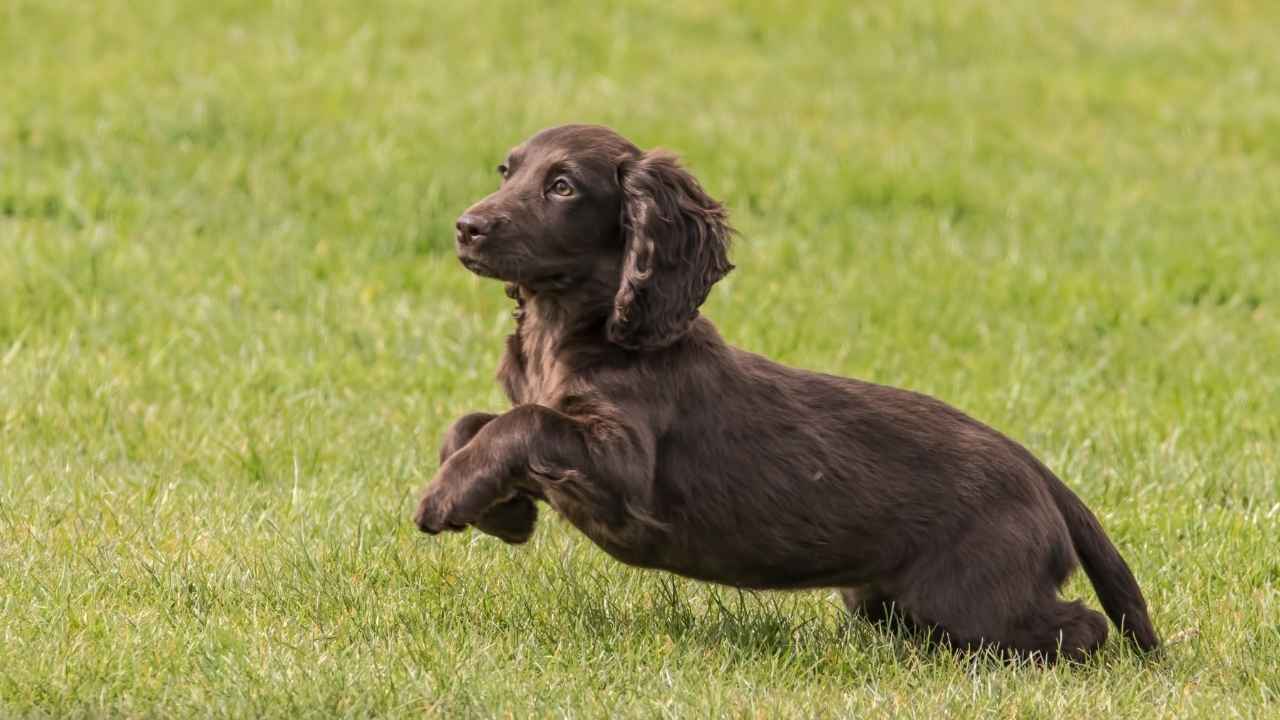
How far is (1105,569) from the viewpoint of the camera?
5004 millimetres

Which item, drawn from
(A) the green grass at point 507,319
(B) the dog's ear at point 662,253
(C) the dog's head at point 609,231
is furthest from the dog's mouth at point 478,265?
(A) the green grass at point 507,319

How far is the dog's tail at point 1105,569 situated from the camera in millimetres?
4934

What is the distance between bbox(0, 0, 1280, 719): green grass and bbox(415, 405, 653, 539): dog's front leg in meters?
0.37

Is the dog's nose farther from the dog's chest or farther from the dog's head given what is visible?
the dog's chest

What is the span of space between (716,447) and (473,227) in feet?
2.82

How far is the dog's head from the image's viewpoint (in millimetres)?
4637

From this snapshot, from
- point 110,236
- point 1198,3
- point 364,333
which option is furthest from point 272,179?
point 1198,3

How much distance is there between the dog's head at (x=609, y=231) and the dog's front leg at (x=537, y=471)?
13.7 inches

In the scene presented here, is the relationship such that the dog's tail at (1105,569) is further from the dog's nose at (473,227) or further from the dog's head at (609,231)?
the dog's nose at (473,227)

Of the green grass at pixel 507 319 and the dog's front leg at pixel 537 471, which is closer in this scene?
the dog's front leg at pixel 537 471

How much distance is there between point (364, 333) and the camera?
320 inches

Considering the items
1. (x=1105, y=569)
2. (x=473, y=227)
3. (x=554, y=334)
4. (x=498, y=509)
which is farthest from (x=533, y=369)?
(x=1105, y=569)

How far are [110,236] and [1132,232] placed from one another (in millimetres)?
5608

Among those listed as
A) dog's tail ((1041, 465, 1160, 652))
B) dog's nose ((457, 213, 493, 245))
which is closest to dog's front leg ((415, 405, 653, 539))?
dog's nose ((457, 213, 493, 245))
